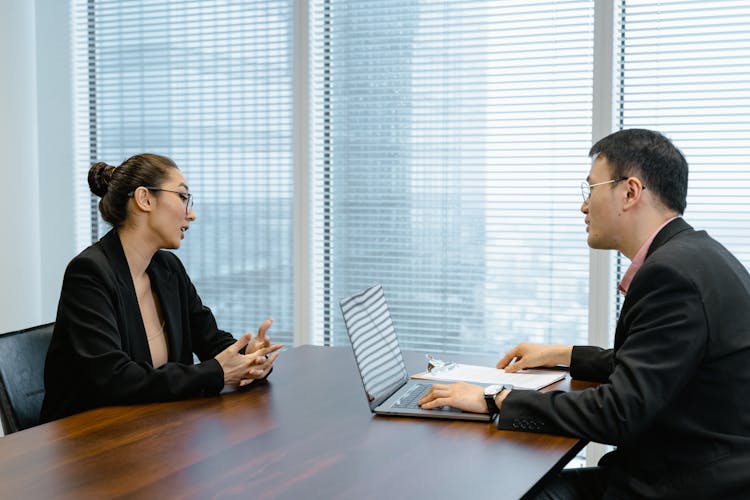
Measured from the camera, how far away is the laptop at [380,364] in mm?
2105

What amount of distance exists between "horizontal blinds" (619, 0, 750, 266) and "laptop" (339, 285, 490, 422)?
175cm

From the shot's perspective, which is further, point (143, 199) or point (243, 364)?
point (143, 199)

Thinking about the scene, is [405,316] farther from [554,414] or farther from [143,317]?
[554,414]

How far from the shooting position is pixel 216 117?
438 cm

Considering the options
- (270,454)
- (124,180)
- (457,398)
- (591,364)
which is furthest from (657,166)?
(124,180)

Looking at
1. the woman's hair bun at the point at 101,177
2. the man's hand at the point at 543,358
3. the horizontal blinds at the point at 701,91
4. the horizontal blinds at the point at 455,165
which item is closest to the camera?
the man's hand at the point at 543,358

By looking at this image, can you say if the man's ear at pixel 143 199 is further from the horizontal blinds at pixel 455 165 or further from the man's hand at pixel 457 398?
the horizontal blinds at pixel 455 165

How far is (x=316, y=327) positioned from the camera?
4309mm

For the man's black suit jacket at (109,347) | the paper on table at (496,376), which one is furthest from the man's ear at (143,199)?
the paper on table at (496,376)

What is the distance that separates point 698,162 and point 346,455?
93.8 inches

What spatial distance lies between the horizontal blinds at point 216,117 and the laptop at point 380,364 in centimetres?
199

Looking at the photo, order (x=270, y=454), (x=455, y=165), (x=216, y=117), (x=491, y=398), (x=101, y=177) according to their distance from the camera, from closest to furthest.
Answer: (x=270, y=454) < (x=491, y=398) < (x=101, y=177) < (x=455, y=165) < (x=216, y=117)

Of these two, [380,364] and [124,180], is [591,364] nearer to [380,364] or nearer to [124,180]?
[380,364]

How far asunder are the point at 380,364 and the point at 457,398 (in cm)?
25
